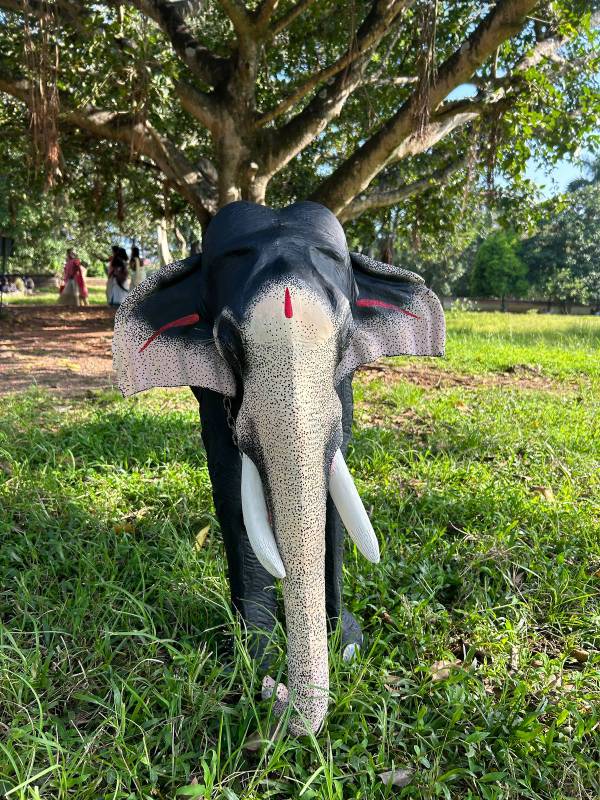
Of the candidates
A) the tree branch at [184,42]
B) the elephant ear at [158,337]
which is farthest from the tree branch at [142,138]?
the elephant ear at [158,337]

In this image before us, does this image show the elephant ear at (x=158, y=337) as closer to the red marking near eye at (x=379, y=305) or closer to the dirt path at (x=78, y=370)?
the red marking near eye at (x=379, y=305)

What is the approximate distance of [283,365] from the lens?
4.40ft

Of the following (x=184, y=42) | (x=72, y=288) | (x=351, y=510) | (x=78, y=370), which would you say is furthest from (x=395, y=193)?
(x=72, y=288)

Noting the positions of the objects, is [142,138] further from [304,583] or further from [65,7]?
[304,583]

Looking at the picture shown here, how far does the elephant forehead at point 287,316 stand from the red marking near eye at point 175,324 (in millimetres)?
387

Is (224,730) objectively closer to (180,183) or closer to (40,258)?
(180,183)

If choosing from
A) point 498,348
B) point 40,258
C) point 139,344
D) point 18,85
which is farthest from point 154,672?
point 40,258

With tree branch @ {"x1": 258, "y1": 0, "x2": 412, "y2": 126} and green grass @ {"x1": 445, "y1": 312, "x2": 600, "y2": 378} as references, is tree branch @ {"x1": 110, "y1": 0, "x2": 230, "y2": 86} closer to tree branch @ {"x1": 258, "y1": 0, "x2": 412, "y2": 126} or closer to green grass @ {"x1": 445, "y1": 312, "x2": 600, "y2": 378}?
tree branch @ {"x1": 258, "y1": 0, "x2": 412, "y2": 126}

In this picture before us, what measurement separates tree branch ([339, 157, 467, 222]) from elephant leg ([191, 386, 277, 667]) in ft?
24.4

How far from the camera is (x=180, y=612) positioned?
7.09ft

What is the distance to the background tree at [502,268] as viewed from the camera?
32.2 metres

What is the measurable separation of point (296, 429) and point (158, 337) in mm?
598

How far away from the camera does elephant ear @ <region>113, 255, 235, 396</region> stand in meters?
1.71

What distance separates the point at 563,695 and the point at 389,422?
2933mm
